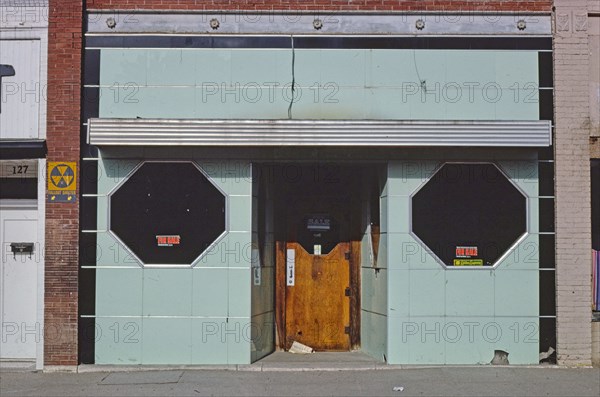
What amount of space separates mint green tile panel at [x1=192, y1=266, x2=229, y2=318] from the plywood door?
1522mm

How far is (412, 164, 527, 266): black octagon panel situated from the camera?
1127cm

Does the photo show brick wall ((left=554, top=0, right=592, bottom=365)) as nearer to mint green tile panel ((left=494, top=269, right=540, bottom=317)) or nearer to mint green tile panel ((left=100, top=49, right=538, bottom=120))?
mint green tile panel ((left=494, top=269, right=540, bottom=317))

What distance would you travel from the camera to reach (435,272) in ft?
36.8

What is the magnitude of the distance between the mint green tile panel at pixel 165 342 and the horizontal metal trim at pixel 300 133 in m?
2.58

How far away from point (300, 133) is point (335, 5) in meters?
2.04

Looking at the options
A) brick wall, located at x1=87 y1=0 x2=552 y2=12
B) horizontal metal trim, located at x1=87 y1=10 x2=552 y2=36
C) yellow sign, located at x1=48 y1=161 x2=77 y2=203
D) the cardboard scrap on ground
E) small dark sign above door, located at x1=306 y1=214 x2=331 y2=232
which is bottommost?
the cardboard scrap on ground

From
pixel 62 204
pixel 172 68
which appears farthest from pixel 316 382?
pixel 172 68

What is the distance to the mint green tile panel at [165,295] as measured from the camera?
1116 cm

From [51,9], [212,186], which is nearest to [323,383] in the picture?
[212,186]

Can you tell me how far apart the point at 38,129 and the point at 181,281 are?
120 inches

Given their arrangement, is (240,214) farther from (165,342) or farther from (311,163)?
(165,342)

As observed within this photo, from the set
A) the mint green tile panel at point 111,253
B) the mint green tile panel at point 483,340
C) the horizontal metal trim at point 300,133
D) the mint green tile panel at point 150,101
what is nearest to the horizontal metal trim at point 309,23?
the mint green tile panel at point 150,101

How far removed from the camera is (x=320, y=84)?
1127 centimetres

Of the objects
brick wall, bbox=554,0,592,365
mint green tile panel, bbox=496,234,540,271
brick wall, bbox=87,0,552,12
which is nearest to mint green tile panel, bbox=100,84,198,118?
brick wall, bbox=87,0,552,12
